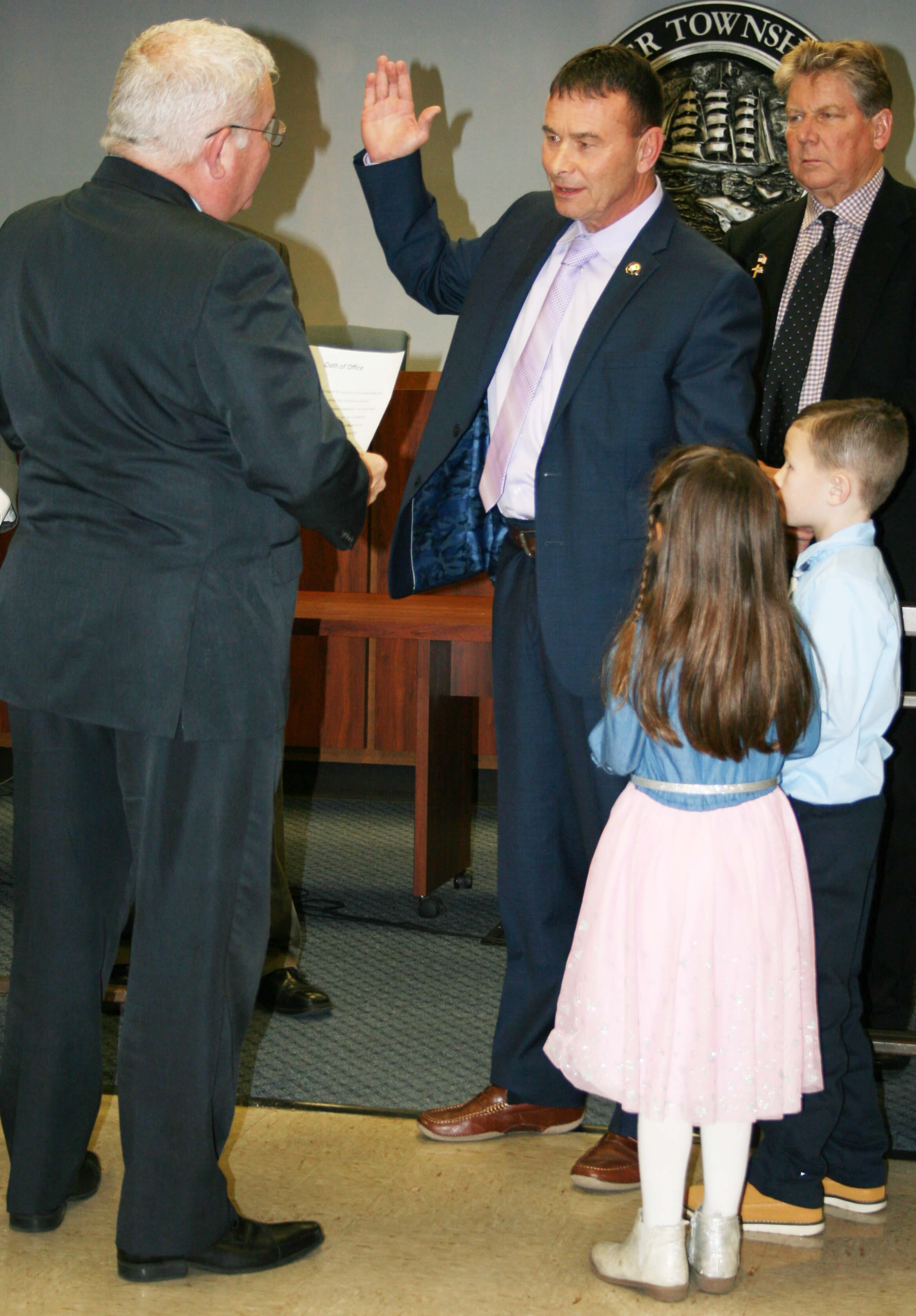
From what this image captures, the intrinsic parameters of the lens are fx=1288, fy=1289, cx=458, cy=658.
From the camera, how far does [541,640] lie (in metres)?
2.07

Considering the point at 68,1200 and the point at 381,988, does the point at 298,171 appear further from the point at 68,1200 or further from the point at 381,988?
the point at 68,1200

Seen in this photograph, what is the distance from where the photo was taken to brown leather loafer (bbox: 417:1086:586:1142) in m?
2.17

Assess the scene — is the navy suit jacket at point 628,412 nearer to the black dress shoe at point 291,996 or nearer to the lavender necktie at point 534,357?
the lavender necktie at point 534,357

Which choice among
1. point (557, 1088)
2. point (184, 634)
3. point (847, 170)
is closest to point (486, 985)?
point (557, 1088)

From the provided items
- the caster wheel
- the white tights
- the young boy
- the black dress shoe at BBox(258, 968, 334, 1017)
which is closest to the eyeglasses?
the young boy

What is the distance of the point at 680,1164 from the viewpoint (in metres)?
1.67

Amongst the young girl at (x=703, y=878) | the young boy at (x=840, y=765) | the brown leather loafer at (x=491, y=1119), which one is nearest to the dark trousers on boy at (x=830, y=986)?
the young boy at (x=840, y=765)

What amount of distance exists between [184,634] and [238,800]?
0.79 feet

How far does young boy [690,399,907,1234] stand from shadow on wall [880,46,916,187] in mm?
3645

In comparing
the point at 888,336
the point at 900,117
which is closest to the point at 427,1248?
the point at 888,336

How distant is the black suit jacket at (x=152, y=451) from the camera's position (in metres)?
1.55

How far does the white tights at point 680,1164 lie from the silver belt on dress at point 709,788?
421 mm

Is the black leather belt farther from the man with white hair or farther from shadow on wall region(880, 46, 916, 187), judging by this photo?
shadow on wall region(880, 46, 916, 187)

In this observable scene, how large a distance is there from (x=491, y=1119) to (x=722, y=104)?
431 cm
